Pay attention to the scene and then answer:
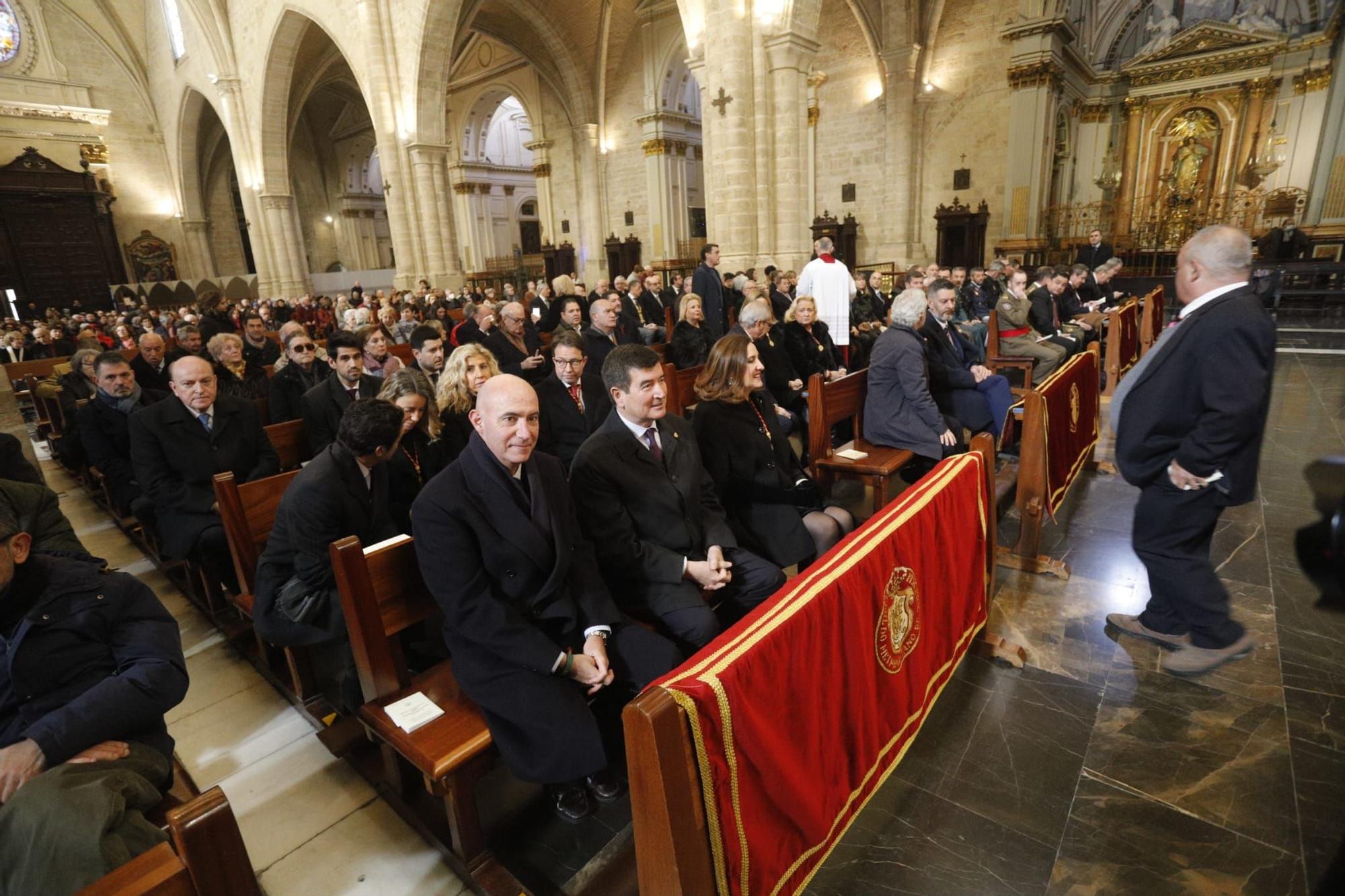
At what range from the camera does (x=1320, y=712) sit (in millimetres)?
2469

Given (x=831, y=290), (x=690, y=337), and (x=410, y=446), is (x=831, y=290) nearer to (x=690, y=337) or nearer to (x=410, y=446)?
(x=690, y=337)

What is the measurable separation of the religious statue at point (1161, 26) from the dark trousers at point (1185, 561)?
21.1 metres

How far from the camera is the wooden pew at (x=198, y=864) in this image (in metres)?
0.98

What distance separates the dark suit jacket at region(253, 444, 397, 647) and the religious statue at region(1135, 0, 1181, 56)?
75.8 ft

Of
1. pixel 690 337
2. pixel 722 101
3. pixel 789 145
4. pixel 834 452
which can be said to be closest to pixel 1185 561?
pixel 834 452

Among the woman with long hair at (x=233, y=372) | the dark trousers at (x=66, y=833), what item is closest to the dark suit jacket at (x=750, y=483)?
the dark trousers at (x=66, y=833)

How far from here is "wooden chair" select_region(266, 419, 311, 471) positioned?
4094 millimetres

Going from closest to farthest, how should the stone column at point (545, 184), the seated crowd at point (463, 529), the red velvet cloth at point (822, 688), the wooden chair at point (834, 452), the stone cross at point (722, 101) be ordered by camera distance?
the red velvet cloth at point (822, 688) < the seated crowd at point (463, 529) < the wooden chair at point (834, 452) < the stone cross at point (722, 101) < the stone column at point (545, 184)

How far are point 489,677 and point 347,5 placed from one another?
17.7 meters

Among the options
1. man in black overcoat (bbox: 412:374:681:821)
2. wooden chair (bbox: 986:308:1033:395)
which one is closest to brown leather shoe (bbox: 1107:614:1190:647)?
man in black overcoat (bbox: 412:374:681:821)

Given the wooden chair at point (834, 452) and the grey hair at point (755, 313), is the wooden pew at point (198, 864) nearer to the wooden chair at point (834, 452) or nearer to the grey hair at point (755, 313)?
the wooden chair at point (834, 452)

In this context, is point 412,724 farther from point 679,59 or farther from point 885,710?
point 679,59

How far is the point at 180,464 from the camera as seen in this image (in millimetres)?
3500

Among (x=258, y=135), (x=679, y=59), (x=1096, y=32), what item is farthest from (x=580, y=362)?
(x=1096, y=32)
